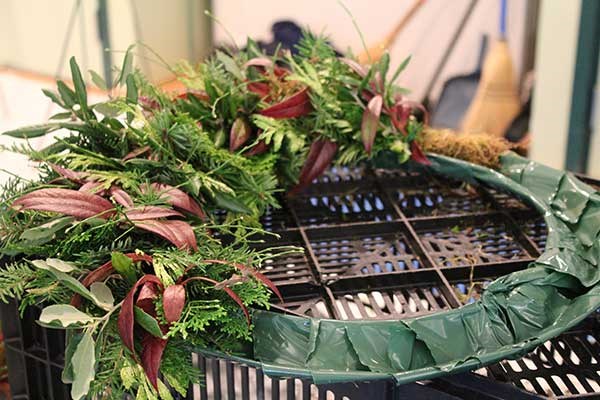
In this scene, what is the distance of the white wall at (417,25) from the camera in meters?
2.67

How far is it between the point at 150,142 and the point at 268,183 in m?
0.16

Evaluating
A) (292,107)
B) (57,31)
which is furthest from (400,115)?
(57,31)

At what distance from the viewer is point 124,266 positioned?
68 cm

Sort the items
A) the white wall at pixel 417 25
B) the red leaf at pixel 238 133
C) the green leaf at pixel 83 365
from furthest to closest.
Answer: the white wall at pixel 417 25 < the red leaf at pixel 238 133 < the green leaf at pixel 83 365

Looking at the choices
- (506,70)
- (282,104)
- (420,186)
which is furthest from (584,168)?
(282,104)

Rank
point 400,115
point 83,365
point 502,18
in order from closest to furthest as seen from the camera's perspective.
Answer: point 83,365 < point 400,115 < point 502,18

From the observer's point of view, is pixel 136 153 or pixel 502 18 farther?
pixel 502 18

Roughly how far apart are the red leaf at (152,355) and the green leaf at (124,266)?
0.19 feet

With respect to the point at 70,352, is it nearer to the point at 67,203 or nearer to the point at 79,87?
the point at 67,203

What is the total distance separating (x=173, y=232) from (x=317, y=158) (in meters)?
0.32

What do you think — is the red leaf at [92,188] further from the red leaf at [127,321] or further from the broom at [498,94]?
the broom at [498,94]

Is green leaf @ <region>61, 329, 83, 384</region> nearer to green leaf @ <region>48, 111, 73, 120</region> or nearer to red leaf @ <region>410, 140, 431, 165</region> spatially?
green leaf @ <region>48, 111, 73, 120</region>

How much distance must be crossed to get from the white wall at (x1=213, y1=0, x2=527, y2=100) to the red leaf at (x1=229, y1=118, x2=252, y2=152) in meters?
1.71

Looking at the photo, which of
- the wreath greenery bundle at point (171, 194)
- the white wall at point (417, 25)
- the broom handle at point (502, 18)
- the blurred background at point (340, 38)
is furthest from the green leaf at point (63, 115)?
the broom handle at point (502, 18)
